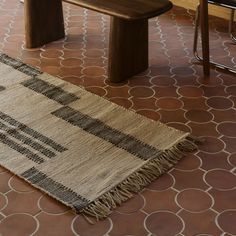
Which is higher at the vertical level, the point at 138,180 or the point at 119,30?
the point at 119,30

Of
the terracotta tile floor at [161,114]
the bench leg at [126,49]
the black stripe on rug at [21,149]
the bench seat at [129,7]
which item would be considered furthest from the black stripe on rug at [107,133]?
the bench seat at [129,7]

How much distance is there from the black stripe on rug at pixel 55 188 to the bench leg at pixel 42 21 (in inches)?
51.2

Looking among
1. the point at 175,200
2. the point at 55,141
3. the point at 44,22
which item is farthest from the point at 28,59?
the point at 175,200

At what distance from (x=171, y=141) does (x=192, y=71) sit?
78cm

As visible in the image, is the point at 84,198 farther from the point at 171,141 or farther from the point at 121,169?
the point at 171,141

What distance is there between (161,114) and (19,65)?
0.95m

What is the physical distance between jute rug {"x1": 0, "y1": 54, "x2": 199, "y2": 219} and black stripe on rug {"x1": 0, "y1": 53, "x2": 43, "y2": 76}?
0.13 metres

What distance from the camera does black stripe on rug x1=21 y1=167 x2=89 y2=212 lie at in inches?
76.5

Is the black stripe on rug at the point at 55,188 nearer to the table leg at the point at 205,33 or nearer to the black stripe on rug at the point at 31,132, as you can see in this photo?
the black stripe on rug at the point at 31,132

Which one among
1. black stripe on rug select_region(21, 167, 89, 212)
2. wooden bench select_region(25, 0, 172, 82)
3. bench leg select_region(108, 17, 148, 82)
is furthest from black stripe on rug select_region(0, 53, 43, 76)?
black stripe on rug select_region(21, 167, 89, 212)

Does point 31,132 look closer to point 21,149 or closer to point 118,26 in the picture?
point 21,149

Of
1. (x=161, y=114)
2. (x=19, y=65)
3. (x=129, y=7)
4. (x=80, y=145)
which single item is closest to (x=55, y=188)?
(x=80, y=145)

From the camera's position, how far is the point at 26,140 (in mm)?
2291

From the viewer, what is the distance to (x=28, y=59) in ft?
10.0
